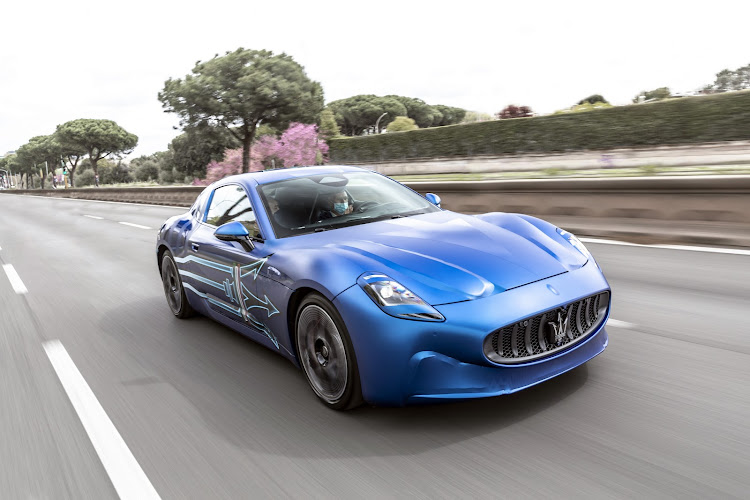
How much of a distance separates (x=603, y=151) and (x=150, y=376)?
29.0 metres

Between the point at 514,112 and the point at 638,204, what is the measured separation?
30633 millimetres

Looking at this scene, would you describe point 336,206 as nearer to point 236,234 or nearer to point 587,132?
point 236,234

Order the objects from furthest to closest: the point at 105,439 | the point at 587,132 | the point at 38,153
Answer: the point at 38,153 → the point at 587,132 → the point at 105,439

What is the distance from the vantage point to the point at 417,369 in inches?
123

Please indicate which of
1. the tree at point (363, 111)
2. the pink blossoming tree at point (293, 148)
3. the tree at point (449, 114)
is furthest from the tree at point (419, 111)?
the pink blossoming tree at point (293, 148)

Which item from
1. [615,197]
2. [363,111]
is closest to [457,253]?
[615,197]

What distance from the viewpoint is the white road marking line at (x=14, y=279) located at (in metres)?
8.52

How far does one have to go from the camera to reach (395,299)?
319 cm

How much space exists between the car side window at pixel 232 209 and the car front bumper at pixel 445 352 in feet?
4.80

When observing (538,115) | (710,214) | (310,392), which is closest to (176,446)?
(310,392)

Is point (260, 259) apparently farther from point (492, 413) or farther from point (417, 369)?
point (492, 413)

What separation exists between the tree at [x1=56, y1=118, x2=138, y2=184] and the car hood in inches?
3861

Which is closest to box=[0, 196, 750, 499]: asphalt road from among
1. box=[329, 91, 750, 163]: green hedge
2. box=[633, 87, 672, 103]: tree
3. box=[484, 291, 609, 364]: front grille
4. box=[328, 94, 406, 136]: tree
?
box=[484, 291, 609, 364]: front grille

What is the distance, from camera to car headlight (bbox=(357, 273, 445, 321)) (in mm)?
3109
